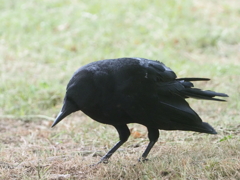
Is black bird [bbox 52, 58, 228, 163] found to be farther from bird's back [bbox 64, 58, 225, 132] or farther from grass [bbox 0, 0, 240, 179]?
grass [bbox 0, 0, 240, 179]

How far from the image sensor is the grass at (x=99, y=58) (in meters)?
3.42

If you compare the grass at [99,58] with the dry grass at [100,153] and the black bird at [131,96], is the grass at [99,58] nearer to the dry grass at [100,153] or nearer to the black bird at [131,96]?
the dry grass at [100,153]

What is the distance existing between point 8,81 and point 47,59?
1332 mm

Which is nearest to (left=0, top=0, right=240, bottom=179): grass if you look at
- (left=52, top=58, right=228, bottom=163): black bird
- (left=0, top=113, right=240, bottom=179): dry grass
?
(left=0, top=113, right=240, bottom=179): dry grass

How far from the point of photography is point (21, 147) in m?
4.38

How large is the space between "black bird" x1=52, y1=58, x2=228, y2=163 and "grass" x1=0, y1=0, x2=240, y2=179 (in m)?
0.29

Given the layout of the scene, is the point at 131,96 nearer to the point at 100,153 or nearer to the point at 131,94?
the point at 131,94

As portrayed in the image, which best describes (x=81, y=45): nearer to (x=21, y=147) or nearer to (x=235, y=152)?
(x=21, y=147)

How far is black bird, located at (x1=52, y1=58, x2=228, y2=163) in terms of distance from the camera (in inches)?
132

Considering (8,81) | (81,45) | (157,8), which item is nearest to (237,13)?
(157,8)

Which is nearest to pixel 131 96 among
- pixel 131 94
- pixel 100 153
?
pixel 131 94

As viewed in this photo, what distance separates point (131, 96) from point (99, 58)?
450cm

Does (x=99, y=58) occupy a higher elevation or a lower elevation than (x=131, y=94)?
lower

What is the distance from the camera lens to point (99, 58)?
7.86 m
